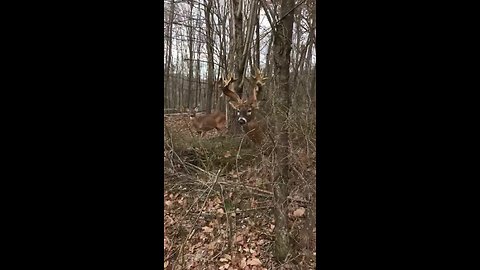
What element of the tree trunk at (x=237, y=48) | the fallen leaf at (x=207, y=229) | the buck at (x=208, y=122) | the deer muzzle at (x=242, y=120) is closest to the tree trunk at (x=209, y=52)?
the tree trunk at (x=237, y=48)

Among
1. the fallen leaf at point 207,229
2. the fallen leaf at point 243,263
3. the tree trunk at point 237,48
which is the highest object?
the tree trunk at point 237,48

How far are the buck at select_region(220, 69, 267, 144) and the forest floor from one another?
13cm

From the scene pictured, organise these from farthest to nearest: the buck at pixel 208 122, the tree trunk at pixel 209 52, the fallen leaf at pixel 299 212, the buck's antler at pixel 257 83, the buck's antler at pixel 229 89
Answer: the tree trunk at pixel 209 52 < the buck at pixel 208 122 < the buck's antler at pixel 229 89 < the buck's antler at pixel 257 83 < the fallen leaf at pixel 299 212

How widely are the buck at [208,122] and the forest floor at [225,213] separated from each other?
20.8 inches

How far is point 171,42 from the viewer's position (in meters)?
4.65

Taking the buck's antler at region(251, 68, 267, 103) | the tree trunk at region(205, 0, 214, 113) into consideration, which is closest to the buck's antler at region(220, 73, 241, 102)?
the buck's antler at region(251, 68, 267, 103)

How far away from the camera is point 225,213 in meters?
3.35

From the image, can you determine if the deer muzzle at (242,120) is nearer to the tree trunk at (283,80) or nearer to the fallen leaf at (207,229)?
the tree trunk at (283,80)

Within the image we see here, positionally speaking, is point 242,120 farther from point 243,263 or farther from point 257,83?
point 243,263

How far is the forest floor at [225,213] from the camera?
10.5ft
